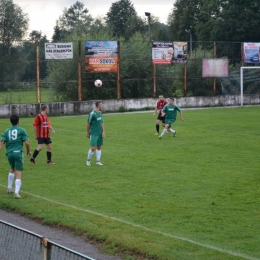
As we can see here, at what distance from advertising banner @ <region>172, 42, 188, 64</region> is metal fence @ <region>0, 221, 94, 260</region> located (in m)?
38.4

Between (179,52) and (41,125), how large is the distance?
2713 centimetres

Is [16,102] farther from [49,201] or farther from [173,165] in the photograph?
[49,201]

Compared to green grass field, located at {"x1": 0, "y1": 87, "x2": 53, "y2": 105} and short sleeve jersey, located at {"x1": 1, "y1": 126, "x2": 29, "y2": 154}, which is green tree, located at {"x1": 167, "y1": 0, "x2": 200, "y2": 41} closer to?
green grass field, located at {"x1": 0, "y1": 87, "x2": 53, "y2": 105}

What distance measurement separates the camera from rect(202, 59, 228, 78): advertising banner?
4553 cm

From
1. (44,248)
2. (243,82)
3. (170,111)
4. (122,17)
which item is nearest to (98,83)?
(243,82)

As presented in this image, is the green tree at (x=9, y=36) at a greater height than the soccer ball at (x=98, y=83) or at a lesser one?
greater

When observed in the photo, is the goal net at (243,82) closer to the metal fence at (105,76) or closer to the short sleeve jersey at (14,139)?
the metal fence at (105,76)

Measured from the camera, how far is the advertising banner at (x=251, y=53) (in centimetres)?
4784

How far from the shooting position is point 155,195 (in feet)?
43.9

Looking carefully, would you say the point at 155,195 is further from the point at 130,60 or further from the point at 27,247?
the point at 130,60

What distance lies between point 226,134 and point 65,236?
17211 mm

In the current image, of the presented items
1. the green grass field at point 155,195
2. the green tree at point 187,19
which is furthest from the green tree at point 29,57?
the green tree at point 187,19

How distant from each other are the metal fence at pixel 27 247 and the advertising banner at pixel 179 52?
3837 centimetres

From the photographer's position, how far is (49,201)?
42.0 ft
